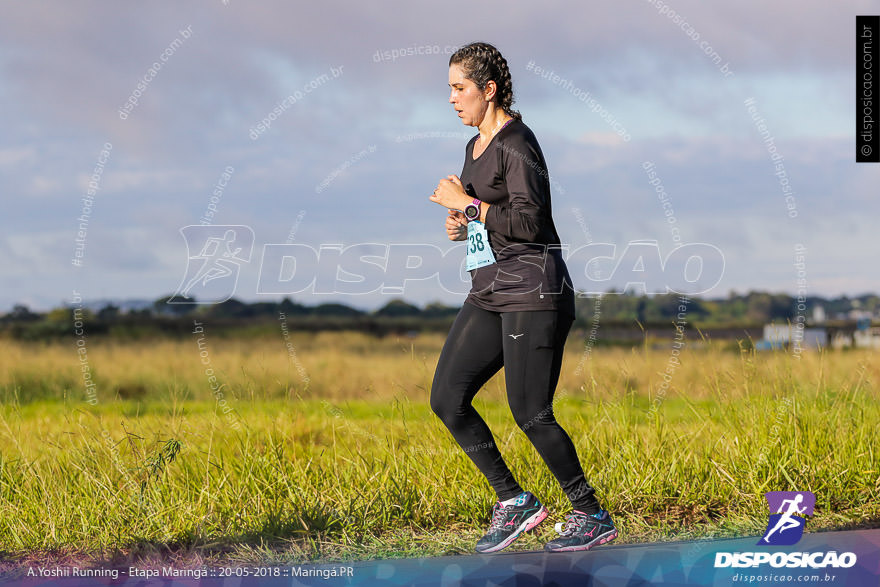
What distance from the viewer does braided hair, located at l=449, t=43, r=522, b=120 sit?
170 inches

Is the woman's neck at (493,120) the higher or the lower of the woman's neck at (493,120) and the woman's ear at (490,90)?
the lower

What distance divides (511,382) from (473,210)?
864mm

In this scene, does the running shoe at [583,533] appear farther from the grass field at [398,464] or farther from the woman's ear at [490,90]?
the woman's ear at [490,90]

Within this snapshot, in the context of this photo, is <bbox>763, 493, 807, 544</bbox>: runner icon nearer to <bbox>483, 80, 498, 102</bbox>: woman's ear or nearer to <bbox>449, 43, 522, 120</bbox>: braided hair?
<bbox>449, 43, 522, 120</bbox>: braided hair

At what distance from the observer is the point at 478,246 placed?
4402 mm

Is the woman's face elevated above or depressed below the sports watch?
above

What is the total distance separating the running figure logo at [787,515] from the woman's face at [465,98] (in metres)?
2.78

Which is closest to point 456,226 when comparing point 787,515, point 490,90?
point 490,90

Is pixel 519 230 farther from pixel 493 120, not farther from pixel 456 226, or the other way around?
pixel 493 120

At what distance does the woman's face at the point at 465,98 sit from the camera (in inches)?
171

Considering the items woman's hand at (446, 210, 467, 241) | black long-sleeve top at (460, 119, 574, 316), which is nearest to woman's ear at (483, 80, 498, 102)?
black long-sleeve top at (460, 119, 574, 316)

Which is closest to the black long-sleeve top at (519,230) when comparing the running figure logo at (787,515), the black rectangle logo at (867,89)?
the running figure logo at (787,515)

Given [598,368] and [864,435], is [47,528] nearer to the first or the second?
[598,368]

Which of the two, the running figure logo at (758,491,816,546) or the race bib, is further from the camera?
the running figure logo at (758,491,816,546)
